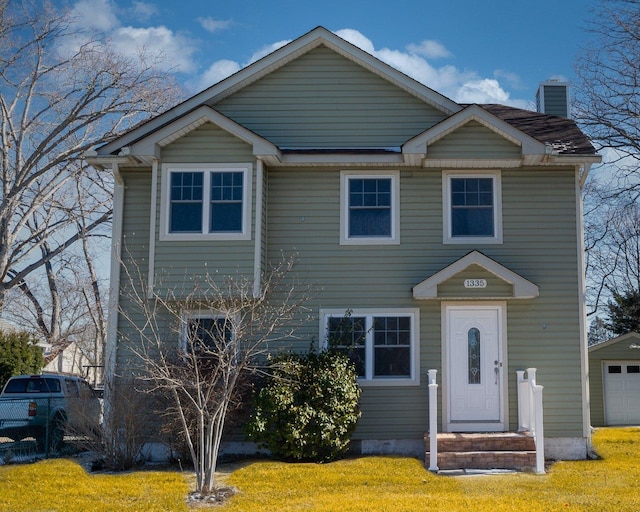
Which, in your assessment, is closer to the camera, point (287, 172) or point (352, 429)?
point (352, 429)

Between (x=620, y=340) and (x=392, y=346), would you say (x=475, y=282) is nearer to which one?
(x=392, y=346)

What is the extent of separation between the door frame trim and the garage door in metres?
12.0

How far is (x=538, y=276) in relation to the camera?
45.2 ft

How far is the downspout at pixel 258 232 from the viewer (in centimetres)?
1316

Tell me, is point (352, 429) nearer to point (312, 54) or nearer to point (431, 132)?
point (431, 132)

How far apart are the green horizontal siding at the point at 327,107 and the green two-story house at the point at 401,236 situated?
5 centimetres

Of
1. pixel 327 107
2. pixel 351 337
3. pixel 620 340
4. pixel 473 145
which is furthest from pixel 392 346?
pixel 620 340

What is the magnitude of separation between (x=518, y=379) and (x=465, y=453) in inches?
77.3

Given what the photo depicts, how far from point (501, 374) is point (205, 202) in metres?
6.30

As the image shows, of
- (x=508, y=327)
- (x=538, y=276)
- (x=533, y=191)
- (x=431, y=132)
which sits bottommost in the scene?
(x=508, y=327)

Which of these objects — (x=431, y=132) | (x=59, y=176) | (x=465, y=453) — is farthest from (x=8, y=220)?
(x=465, y=453)

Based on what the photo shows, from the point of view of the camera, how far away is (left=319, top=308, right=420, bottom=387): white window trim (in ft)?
44.3

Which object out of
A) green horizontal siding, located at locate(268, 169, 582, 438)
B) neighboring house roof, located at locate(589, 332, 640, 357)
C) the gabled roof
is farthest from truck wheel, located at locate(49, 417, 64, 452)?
neighboring house roof, located at locate(589, 332, 640, 357)

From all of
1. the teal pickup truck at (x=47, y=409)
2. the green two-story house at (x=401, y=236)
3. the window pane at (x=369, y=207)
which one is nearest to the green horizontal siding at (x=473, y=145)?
the green two-story house at (x=401, y=236)
